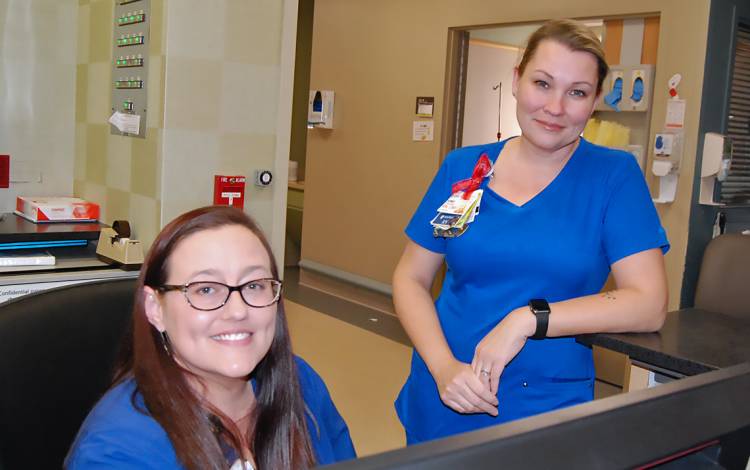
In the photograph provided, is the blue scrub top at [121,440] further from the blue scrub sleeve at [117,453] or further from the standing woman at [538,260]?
the standing woman at [538,260]

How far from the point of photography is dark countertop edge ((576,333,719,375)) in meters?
1.40

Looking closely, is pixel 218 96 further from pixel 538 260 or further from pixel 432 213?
pixel 538 260

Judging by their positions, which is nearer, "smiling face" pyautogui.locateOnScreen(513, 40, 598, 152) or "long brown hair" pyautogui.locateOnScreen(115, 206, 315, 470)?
"long brown hair" pyautogui.locateOnScreen(115, 206, 315, 470)

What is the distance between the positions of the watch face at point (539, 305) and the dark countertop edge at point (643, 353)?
148 mm

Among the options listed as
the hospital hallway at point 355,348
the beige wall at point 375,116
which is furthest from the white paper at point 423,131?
the hospital hallway at point 355,348

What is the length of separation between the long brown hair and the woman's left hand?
1.13 ft

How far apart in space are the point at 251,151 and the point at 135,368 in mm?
1808

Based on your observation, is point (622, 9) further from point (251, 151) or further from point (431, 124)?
point (251, 151)

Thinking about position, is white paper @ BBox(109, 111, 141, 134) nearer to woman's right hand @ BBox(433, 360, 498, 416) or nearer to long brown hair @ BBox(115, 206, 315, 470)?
long brown hair @ BBox(115, 206, 315, 470)

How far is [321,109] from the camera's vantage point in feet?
21.0

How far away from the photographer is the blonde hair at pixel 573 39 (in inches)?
53.8

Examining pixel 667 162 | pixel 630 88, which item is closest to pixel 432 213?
pixel 667 162

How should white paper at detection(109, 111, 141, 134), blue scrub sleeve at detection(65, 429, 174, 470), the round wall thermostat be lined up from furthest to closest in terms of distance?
the round wall thermostat, white paper at detection(109, 111, 141, 134), blue scrub sleeve at detection(65, 429, 174, 470)

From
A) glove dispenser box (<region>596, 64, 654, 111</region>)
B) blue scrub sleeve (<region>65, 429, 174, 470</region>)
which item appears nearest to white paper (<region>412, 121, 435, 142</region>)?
glove dispenser box (<region>596, 64, 654, 111</region>)
